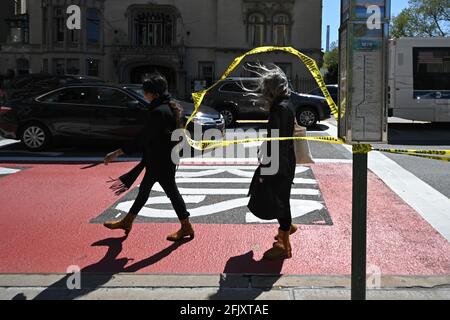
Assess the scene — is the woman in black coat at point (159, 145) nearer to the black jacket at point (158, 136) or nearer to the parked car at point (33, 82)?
the black jacket at point (158, 136)

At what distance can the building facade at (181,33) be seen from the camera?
35.8 m

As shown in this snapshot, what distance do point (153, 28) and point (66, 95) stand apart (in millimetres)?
25174

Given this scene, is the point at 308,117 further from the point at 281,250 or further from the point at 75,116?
the point at 281,250

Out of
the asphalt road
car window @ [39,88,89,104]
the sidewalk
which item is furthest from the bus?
the sidewalk

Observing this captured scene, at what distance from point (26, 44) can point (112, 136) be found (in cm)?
2829

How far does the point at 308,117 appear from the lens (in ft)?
59.0

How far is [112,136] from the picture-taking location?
11758 millimetres

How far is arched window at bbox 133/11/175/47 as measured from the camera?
36.0 metres

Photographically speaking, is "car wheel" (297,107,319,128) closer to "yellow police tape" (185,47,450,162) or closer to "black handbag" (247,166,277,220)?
"yellow police tape" (185,47,450,162)

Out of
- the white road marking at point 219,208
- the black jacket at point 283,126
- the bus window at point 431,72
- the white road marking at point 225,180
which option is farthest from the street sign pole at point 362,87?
the bus window at point 431,72

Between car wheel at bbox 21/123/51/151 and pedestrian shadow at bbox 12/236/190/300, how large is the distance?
7.01 metres

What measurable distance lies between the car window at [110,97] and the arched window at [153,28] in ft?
81.3

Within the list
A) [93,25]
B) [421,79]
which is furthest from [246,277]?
[93,25]

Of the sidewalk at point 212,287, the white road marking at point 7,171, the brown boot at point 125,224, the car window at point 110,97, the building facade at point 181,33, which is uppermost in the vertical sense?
the building facade at point 181,33
